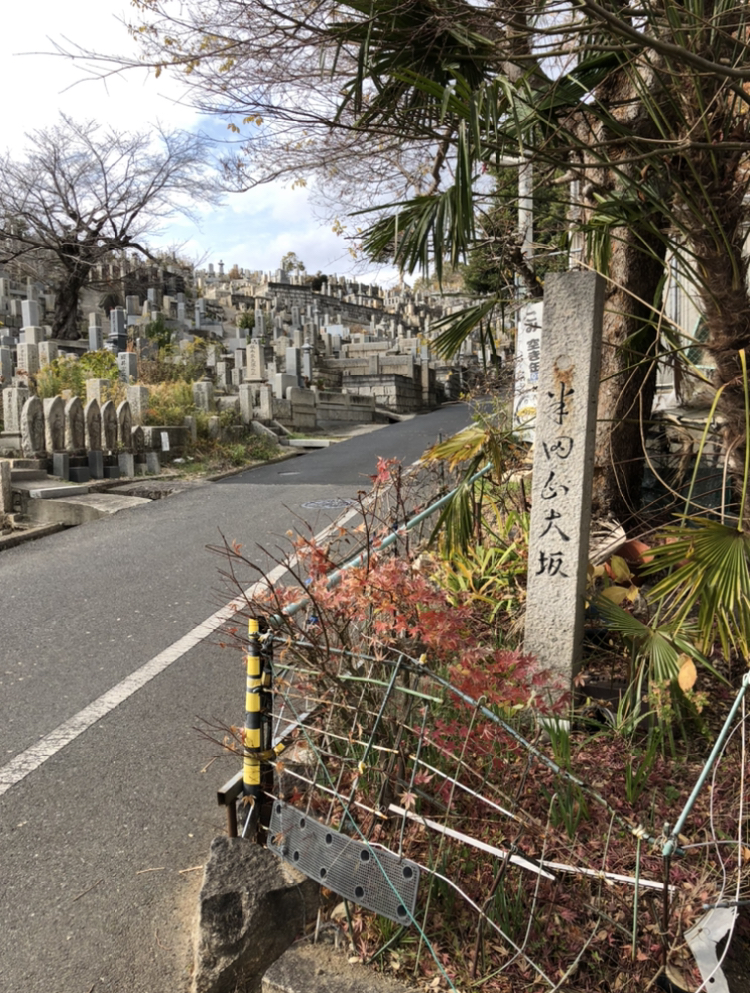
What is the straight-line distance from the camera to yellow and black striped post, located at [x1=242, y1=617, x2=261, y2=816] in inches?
110

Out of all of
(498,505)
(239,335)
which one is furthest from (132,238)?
(498,505)

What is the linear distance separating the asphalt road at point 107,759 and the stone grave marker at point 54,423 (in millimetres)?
4070

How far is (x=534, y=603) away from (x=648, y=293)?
9.54 feet

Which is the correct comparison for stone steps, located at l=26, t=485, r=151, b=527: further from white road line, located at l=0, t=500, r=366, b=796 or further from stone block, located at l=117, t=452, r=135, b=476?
white road line, located at l=0, t=500, r=366, b=796

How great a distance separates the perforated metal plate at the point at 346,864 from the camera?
7.77 feet

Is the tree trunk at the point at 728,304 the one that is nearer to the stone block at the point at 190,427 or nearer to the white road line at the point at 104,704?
the white road line at the point at 104,704

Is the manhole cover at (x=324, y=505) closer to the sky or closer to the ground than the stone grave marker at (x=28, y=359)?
closer to the ground

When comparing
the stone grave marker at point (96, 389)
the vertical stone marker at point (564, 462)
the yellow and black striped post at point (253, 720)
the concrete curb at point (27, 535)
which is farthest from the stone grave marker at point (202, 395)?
the yellow and black striped post at point (253, 720)

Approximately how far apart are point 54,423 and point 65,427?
21cm

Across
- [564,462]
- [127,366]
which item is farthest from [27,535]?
[127,366]

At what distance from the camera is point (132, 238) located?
102ft

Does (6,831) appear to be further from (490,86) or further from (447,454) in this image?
(490,86)

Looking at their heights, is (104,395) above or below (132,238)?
below

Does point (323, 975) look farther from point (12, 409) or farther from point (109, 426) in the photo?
point (12, 409)
